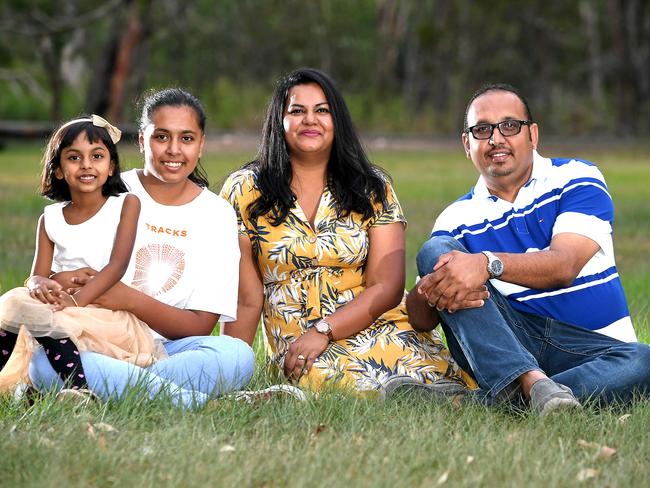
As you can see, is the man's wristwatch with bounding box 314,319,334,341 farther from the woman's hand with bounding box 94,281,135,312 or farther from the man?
the woman's hand with bounding box 94,281,135,312

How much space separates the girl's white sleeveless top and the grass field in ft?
1.94

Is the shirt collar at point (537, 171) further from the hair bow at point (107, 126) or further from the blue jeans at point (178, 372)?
the hair bow at point (107, 126)

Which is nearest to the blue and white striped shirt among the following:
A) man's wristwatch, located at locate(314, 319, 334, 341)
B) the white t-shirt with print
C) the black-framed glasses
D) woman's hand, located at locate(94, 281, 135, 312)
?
the black-framed glasses

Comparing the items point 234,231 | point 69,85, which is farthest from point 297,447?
point 69,85

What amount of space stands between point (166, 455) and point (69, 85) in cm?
3730

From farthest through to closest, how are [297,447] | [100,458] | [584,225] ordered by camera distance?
[584,225] < [297,447] < [100,458]

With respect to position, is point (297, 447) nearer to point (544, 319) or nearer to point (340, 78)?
point (544, 319)

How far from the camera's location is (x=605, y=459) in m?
3.94

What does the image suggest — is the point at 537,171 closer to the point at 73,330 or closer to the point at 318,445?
the point at 318,445

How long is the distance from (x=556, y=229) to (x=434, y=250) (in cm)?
50

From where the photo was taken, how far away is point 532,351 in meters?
4.91

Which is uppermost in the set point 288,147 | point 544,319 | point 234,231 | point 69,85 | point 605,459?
point 69,85

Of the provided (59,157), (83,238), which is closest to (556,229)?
(83,238)

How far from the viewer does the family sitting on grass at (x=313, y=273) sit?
456cm
